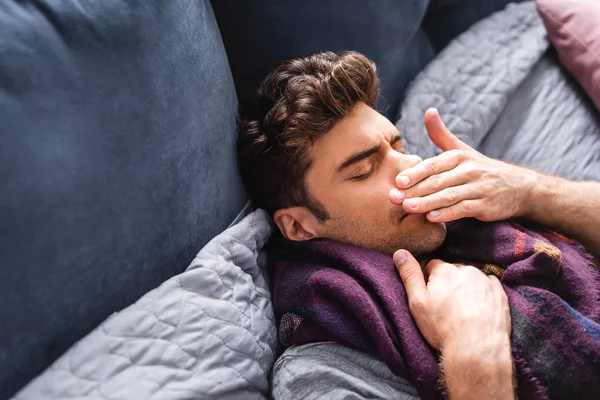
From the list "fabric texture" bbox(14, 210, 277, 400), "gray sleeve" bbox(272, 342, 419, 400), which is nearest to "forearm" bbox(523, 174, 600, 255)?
"gray sleeve" bbox(272, 342, 419, 400)

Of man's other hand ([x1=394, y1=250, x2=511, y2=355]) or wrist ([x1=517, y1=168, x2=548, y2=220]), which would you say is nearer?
man's other hand ([x1=394, y1=250, x2=511, y2=355])

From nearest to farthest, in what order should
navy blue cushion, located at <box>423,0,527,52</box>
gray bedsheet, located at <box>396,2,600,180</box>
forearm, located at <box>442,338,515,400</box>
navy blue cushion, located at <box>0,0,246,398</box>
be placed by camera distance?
navy blue cushion, located at <box>0,0,246,398</box> → forearm, located at <box>442,338,515,400</box> → gray bedsheet, located at <box>396,2,600,180</box> → navy blue cushion, located at <box>423,0,527,52</box>

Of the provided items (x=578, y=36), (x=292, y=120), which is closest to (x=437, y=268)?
(x=292, y=120)

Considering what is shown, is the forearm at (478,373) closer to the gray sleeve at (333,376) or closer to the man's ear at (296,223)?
the gray sleeve at (333,376)

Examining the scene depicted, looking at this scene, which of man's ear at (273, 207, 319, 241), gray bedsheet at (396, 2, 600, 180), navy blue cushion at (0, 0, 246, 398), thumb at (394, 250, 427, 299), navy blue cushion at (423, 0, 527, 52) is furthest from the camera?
navy blue cushion at (423, 0, 527, 52)

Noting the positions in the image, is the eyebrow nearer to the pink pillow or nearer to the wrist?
the wrist

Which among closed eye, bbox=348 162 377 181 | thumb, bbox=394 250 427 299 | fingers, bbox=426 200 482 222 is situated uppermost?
closed eye, bbox=348 162 377 181

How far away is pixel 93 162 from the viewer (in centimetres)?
75

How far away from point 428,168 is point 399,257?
18 cm

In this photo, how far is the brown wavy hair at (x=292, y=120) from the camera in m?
1.03

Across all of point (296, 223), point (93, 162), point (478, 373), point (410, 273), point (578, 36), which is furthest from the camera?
point (578, 36)

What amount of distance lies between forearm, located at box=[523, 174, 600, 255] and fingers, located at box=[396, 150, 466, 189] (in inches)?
7.2

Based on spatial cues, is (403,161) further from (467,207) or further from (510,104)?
(510,104)

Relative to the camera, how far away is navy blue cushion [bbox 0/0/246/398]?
67 cm
